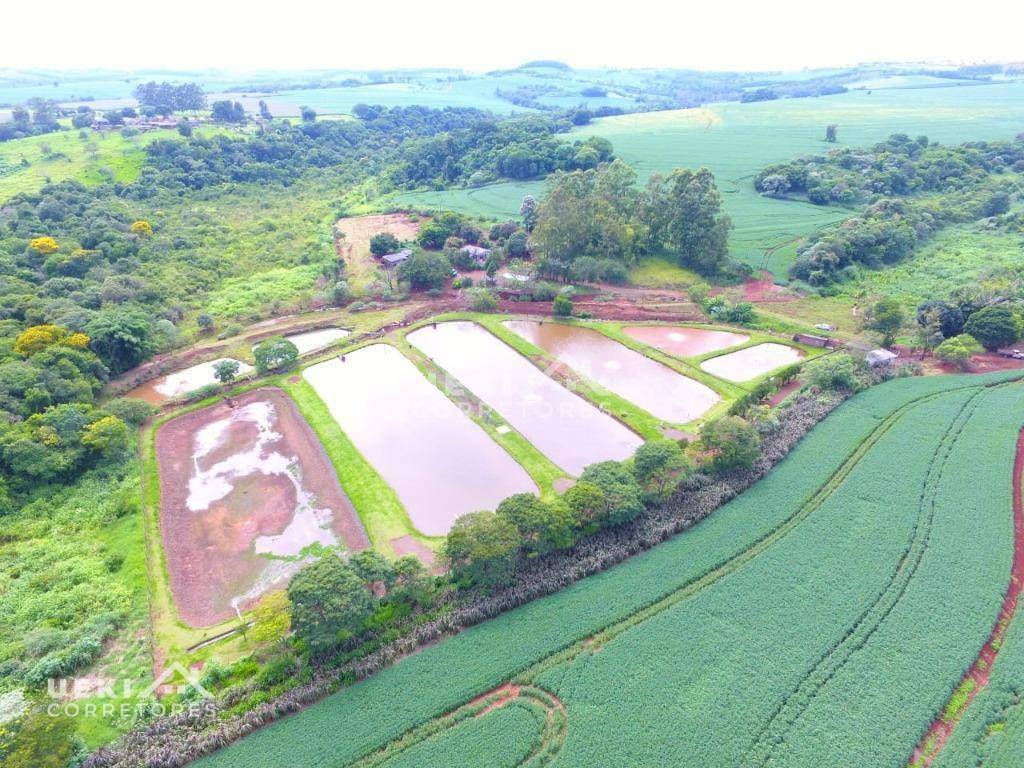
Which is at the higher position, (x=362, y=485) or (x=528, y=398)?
(x=528, y=398)

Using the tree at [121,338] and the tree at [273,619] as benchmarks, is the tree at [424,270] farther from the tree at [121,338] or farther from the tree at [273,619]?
the tree at [273,619]

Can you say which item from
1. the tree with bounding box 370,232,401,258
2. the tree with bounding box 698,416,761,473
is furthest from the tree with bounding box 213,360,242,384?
the tree with bounding box 698,416,761,473

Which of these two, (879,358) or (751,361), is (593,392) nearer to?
(751,361)

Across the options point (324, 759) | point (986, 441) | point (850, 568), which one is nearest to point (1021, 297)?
point (986, 441)

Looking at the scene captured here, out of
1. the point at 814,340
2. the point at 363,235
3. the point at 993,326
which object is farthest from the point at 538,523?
the point at 363,235

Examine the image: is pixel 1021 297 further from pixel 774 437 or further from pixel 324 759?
pixel 324 759

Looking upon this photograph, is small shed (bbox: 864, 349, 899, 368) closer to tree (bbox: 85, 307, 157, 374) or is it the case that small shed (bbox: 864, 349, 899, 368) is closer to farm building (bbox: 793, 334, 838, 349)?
farm building (bbox: 793, 334, 838, 349)
